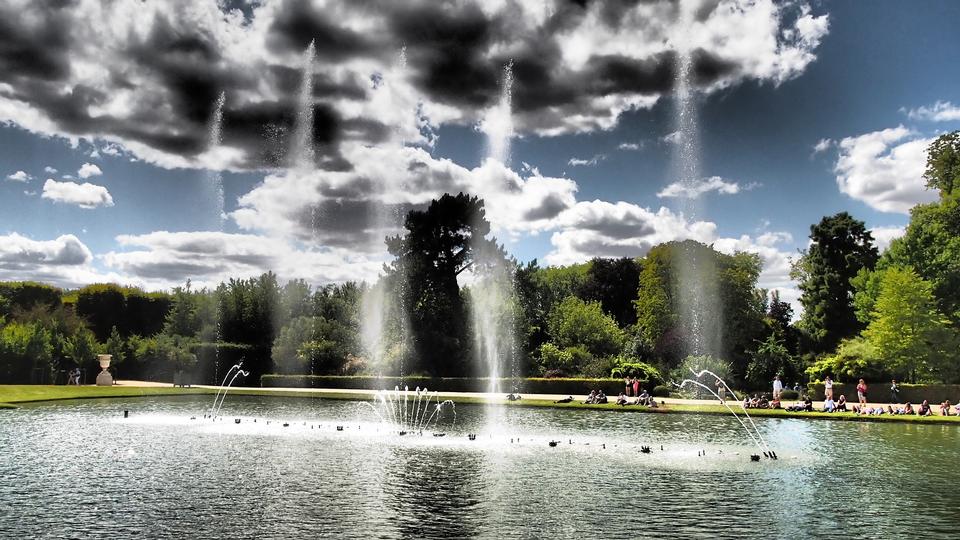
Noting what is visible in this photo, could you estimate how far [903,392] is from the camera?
49.7 meters

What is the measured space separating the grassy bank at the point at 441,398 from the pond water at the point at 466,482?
14.2ft

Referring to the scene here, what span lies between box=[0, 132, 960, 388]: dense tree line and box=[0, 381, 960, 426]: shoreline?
9.88 meters

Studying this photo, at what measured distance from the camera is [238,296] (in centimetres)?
8338

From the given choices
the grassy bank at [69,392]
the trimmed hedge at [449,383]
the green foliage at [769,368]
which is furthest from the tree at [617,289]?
the grassy bank at [69,392]

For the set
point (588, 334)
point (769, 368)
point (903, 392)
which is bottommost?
point (903, 392)

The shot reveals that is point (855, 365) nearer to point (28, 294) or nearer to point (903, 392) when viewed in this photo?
point (903, 392)

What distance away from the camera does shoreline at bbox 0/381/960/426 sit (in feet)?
131

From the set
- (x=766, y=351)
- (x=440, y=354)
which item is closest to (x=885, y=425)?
(x=766, y=351)

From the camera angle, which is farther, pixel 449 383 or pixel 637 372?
pixel 449 383

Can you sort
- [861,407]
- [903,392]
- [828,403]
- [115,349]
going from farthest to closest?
[115,349]
[903,392]
[861,407]
[828,403]

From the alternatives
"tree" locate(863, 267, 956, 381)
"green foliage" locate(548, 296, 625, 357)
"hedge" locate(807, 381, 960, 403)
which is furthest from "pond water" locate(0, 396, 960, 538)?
"green foliage" locate(548, 296, 625, 357)

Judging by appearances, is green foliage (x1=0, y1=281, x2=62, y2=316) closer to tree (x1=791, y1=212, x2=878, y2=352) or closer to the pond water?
the pond water

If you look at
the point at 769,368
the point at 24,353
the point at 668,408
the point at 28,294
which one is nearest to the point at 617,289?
the point at 769,368

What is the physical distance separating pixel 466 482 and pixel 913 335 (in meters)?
46.3
